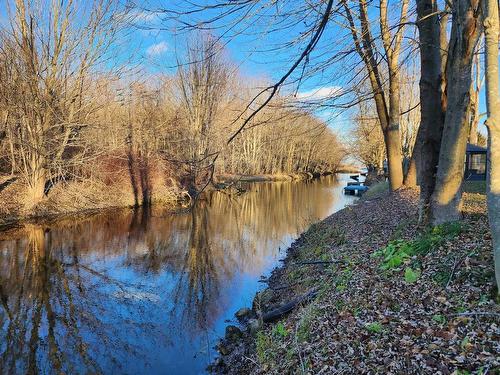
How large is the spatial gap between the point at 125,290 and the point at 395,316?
7.48 metres

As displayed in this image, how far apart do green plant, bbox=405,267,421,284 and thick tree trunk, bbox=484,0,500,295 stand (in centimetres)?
160

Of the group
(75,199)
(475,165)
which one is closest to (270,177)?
(475,165)

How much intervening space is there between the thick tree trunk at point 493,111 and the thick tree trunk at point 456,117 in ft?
7.75

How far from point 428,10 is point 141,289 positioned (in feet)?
30.7

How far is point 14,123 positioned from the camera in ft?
61.7

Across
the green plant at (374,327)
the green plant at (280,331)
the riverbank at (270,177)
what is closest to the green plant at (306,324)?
the green plant at (280,331)

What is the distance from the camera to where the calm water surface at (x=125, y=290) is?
21.4ft

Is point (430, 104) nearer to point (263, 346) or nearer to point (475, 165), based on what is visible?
point (263, 346)

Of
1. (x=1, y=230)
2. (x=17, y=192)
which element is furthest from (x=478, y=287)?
(x=17, y=192)

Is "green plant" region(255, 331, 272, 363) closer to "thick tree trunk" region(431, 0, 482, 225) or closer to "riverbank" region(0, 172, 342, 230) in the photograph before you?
"thick tree trunk" region(431, 0, 482, 225)

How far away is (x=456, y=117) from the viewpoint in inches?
235

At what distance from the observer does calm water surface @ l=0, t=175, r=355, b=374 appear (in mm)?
6508

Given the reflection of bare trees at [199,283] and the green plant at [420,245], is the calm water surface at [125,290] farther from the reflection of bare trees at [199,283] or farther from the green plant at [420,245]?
the green plant at [420,245]

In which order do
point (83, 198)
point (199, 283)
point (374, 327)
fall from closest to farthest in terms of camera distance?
point (374, 327) < point (199, 283) < point (83, 198)
